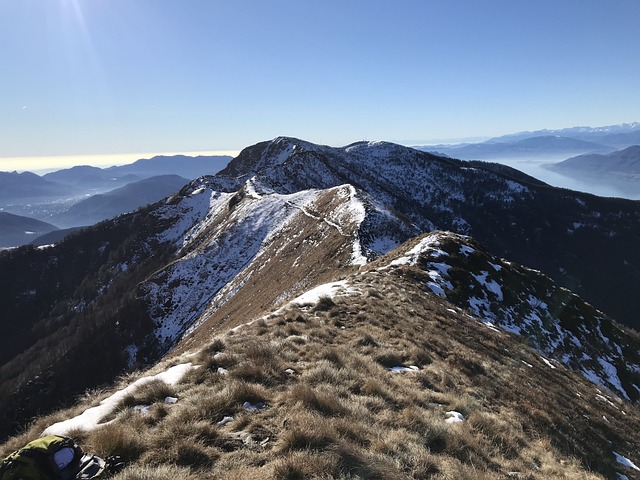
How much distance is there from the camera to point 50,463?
434 cm

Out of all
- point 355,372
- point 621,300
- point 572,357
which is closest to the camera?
point 355,372

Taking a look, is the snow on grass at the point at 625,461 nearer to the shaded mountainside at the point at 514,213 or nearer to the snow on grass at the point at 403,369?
the snow on grass at the point at 403,369

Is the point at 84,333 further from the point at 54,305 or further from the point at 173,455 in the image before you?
the point at 173,455

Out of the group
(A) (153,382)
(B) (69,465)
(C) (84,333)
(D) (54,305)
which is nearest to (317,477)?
(B) (69,465)

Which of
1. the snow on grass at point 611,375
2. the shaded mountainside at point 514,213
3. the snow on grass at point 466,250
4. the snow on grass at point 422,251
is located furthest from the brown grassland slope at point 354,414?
the shaded mountainside at point 514,213

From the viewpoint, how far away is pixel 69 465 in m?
4.38

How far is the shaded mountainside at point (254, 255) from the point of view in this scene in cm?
4053

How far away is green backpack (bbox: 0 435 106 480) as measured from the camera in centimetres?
419

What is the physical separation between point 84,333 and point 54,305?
57482 mm

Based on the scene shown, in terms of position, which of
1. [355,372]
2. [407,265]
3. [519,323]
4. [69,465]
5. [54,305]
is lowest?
[54,305]

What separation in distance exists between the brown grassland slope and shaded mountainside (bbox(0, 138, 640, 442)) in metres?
8.00

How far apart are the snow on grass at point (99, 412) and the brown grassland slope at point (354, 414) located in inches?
10.4

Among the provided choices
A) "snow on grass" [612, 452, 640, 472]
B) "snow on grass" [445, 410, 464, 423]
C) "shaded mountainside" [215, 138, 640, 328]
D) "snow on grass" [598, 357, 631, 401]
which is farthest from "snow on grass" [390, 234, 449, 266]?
"shaded mountainside" [215, 138, 640, 328]

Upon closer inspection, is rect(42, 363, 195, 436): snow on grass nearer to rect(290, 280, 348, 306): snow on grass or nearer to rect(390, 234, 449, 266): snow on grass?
rect(290, 280, 348, 306): snow on grass
